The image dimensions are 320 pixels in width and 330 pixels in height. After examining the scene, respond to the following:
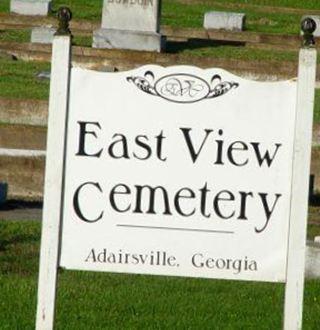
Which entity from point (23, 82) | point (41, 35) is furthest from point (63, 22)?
point (41, 35)

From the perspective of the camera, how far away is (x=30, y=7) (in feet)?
104

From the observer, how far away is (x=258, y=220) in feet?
22.7

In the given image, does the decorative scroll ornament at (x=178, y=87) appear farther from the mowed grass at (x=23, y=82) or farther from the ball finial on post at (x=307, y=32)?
the mowed grass at (x=23, y=82)

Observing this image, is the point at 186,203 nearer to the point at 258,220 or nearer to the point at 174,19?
the point at 258,220

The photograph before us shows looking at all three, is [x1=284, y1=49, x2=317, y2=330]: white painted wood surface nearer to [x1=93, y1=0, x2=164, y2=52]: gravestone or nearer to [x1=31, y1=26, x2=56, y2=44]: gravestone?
[x1=93, y1=0, x2=164, y2=52]: gravestone

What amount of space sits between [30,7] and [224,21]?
157 inches

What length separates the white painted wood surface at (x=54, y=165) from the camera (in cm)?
684

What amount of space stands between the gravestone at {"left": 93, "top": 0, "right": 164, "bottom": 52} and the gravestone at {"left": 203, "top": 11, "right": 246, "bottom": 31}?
4108mm

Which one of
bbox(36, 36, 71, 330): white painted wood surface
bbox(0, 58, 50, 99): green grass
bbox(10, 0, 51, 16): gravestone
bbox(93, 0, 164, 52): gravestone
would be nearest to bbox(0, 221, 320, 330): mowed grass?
bbox(36, 36, 71, 330): white painted wood surface

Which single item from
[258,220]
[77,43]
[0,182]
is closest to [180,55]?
[77,43]

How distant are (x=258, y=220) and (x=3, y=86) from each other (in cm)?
1442

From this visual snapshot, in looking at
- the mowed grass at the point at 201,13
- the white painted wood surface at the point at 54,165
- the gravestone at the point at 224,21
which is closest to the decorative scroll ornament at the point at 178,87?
the white painted wood surface at the point at 54,165

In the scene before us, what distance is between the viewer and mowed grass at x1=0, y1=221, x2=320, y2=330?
868cm

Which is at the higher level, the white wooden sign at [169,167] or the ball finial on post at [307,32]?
the ball finial on post at [307,32]
